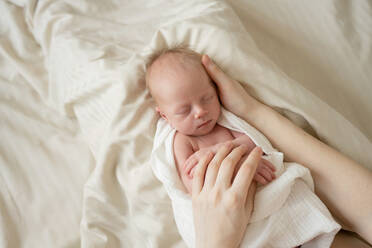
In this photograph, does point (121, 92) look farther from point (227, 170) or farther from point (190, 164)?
point (227, 170)

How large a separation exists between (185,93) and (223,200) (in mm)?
329

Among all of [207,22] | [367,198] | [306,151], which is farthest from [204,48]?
[367,198]

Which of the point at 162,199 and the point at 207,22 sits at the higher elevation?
the point at 207,22

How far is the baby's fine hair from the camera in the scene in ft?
3.35

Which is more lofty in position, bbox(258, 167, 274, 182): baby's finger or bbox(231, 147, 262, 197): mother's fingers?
bbox(231, 147, 262, 197): mother's fingers

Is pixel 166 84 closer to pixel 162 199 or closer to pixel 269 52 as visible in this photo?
pixel 162 199

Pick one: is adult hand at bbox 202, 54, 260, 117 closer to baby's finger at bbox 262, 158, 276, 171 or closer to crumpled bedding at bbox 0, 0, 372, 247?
crumpled bedding at bbox 0, 0, 372, 247

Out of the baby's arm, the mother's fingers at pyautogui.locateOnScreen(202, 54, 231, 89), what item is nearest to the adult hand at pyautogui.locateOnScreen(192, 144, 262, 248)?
the baby's arm

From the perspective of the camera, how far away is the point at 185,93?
982mm

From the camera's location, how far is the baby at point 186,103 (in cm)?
98

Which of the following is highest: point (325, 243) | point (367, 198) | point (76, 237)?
point (367, 198)

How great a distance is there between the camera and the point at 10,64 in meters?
1.39

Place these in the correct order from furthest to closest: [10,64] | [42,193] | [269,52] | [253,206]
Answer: [10,64]
[269,52]
[42,193]
[253,206]

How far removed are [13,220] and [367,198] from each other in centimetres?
100
